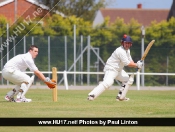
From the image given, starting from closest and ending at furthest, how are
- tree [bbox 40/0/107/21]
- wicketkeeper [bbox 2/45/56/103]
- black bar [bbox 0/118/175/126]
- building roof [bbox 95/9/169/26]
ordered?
black bar [bbox 0/118/175/126] → wicketkeeper [bbox 2/45/56/103] → tree [bbox 40/0/107/21] → building roof [bbox 95/9/169/26]

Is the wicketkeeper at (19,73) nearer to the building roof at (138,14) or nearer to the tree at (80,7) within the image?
the tree at (80,7)

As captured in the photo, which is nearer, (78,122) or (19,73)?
(78,122)

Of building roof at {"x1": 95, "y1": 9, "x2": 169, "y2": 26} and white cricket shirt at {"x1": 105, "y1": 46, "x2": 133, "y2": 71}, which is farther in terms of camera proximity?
Answer: building roof at {"x1": 95, "y1": 9, "x2": 169, "y2": 26}

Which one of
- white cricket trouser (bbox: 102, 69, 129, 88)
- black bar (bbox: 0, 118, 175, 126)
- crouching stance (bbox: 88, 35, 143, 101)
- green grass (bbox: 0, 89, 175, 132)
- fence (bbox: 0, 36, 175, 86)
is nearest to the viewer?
black bar (bbox: 0, 118, 175, 126)

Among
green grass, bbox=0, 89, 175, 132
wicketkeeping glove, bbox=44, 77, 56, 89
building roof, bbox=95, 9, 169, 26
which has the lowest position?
green grass, bbox=0, 89, 175, 132

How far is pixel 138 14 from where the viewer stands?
61.5 meters

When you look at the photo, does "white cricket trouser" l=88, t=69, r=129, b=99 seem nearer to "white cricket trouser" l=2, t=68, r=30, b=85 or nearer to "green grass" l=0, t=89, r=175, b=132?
"green grass" l=0, t=89, r=175, b=132

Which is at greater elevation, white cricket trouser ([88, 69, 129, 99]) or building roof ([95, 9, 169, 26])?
building roof ([95, 9, 169, 26])

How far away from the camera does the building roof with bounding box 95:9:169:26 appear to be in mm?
60647

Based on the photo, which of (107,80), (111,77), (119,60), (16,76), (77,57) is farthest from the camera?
(77,57)

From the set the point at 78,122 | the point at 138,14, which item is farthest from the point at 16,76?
the point at 138,14

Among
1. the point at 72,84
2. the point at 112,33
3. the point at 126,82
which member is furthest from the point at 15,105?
the point at 112,33

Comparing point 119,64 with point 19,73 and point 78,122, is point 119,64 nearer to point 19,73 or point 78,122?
point 19,73

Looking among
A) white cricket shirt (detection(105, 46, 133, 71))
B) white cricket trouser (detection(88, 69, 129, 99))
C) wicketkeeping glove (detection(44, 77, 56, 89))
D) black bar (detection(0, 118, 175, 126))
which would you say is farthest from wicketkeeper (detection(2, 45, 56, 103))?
black bar (detection(0, 118, 175, 126))
